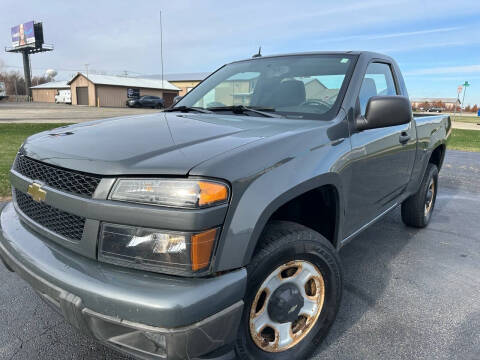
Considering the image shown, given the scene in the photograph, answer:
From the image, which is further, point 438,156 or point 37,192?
point 438,156

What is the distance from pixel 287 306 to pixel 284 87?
5.28 feet

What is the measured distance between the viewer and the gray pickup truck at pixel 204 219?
1.47m

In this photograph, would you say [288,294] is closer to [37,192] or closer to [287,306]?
[287,306]

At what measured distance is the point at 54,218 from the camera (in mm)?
1796

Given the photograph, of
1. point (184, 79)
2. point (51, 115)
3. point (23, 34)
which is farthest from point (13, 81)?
point (51, 115)

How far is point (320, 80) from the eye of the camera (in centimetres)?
275

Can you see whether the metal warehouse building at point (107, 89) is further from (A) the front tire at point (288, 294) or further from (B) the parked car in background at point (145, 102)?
(A) the front tire at point (288, 294)

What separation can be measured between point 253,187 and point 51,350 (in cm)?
156

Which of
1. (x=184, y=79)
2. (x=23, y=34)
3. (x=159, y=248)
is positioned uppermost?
(x=23, y=34)

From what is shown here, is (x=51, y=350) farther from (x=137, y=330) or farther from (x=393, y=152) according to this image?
(x=393, y=152)

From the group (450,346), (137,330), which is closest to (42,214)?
(137,330)

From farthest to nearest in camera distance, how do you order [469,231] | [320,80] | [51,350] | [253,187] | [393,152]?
[469,231]
[393,152]
[320,80]
[51,350]
[253,187]

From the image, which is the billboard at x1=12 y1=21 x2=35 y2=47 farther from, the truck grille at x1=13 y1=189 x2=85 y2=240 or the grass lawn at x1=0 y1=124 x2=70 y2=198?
the truck grille at x1=13 y1=189 x2=85 y2=240

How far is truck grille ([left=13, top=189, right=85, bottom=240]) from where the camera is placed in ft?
5.49
